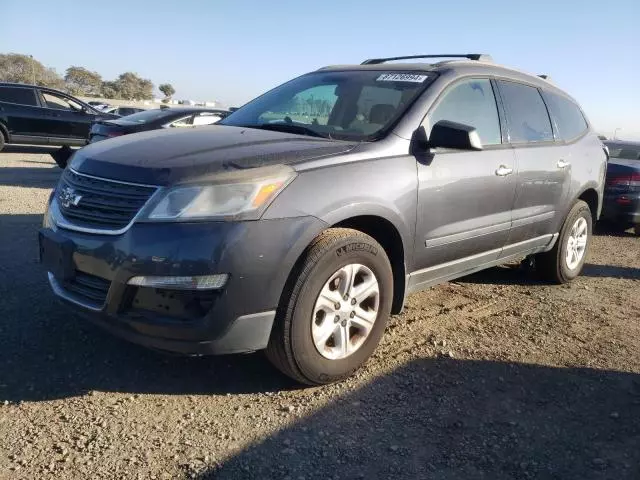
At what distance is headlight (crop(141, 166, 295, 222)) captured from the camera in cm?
265

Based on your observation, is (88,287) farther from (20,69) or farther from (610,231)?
(20,69)

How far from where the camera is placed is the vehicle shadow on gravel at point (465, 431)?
2.48 meters

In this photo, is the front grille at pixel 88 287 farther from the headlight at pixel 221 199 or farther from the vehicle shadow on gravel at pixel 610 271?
the vehicle shadow on gravel at pixel 610 271

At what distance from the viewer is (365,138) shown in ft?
11.4

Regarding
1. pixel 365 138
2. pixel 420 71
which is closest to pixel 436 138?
pixel 365 138

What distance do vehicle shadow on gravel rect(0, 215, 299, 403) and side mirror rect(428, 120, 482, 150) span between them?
1.70 metres

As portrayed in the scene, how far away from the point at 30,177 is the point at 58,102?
3.44 m

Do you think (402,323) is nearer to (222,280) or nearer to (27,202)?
(222,280)

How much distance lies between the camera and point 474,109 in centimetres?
408

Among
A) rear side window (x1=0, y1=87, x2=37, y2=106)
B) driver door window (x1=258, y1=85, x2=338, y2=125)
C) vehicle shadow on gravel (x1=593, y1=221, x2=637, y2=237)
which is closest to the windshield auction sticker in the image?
driver door window (x1=258, y1=85, x2=338, y2=125)

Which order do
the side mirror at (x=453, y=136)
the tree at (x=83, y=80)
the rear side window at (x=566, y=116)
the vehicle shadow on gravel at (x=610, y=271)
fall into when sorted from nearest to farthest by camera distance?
the side mirror at (x=453, y=136), the rear side window at (x=566, y=116), the vehicle shadow on gravel at (x=610, y=271), the tree at (x=83, y=80)

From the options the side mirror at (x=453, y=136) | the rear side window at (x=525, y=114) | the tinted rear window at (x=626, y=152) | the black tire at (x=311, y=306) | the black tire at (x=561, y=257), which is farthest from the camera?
the tinted rear window at (x=626, y=152)

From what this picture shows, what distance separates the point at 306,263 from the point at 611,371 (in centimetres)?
213

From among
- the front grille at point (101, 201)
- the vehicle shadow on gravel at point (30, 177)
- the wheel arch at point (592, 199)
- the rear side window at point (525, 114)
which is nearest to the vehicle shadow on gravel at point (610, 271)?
the wheel arch at point (592, 199)
